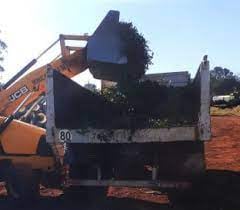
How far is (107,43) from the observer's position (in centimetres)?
959

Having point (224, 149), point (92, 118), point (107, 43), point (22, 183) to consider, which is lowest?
point (22, 183)

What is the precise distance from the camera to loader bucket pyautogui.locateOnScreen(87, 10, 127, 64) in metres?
9.50

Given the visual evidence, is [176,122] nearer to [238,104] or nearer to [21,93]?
[21,93]

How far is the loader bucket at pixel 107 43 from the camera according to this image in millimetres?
9500

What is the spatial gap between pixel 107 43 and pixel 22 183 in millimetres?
2860

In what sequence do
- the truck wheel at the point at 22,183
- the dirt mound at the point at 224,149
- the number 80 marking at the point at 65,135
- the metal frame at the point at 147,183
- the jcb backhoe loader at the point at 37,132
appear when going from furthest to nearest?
the dirt mound at the point at 224,149
the jcb backhoe loader at the point at 37,132
the truck wheel at the point at 22,183
the number 80 marking at the point at 65,135
the metal frame at the point at 147,183

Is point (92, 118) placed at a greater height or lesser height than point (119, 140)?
greater

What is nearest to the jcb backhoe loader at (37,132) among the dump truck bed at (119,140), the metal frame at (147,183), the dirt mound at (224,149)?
the dump truck bed at (119,140)

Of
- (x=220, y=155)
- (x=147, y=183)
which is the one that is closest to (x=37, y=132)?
(x=147, y=183)

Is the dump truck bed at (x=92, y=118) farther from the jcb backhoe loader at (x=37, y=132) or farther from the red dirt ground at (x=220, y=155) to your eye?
the red dirt ground at (x=220, y=155)

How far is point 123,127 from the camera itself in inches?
325

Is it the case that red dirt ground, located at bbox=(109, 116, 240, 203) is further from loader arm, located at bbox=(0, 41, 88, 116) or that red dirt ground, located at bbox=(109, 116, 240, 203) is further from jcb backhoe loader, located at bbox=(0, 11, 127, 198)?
loader arm, located at bbox=(0, 41, 88, 116)

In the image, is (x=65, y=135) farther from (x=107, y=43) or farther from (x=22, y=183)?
(x=107, y=43)

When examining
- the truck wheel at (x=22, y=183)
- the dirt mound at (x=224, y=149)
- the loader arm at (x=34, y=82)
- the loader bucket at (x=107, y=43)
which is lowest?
the truck wheel at (x=22, y=183)
